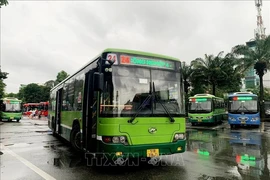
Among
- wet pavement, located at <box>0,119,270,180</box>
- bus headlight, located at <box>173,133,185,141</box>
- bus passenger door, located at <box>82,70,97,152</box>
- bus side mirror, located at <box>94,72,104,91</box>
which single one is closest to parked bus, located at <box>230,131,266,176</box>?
wet pavement, located at <box>0,119,270,180</box>

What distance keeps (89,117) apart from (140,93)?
5.24ft

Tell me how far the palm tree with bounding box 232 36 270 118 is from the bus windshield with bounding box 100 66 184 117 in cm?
2368

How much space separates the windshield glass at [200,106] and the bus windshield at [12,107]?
20104 mm

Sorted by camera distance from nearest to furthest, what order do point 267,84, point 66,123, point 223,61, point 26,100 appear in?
point 66,123 < point 223,61 < point 267,84 < point 26,100

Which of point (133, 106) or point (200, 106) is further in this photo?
point (200, 106)

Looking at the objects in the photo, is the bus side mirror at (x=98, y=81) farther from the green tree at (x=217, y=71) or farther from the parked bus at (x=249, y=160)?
the green tree at (x=217, y=71)

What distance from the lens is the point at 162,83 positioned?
6449 millimetres

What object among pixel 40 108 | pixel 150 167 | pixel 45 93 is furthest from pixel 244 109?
pixel 45 93

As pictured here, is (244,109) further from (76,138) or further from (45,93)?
(45,93)

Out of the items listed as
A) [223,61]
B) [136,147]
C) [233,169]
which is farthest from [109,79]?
[223,61]

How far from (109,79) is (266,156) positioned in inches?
246

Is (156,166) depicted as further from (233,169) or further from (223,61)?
(223,61)

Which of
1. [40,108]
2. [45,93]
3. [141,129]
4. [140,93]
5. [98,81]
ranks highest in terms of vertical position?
[45,93]

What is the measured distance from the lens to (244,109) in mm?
18344
